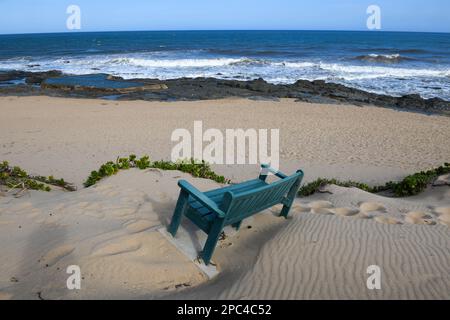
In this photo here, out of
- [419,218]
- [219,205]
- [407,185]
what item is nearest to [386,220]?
[419,218]

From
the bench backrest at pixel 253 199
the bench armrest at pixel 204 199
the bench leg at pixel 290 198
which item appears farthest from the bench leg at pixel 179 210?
the bench leg at pixel 290 198

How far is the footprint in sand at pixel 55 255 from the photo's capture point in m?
3.61

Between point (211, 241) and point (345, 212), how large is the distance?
251 centimetres

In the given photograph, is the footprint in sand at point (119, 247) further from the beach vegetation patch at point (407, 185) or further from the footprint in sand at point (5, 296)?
the beach vegetation patch at point (407, 185)

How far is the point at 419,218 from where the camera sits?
5.06 meters

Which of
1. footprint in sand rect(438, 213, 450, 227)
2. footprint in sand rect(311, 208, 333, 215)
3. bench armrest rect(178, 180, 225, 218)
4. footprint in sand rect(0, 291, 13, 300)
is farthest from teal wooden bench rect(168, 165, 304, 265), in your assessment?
footprint in sand rect(438, 213, 450, 227)

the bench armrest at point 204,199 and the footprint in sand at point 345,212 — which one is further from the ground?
the bench armrest at point 204,199

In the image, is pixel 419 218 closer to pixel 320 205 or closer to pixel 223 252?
pixel 320 205

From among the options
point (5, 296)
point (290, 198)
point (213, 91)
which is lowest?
point (5, 296)

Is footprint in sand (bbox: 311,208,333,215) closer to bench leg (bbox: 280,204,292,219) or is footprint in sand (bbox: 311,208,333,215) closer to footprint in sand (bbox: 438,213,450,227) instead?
bench leg (bbox: 280,204,292,219)

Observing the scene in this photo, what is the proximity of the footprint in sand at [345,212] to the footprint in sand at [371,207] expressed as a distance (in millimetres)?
140

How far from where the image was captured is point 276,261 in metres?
3.69

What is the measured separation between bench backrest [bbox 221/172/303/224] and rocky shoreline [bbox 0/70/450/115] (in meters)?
14.8

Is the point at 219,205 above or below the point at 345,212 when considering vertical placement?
above
